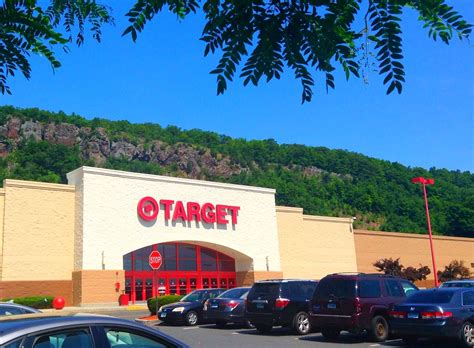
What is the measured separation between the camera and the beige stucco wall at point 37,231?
1319 inches

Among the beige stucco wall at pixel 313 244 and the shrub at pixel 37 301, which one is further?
the beige stucco wall at pixel 313 244

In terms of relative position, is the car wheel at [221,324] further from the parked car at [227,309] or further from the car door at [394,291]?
the car door at [394,291]

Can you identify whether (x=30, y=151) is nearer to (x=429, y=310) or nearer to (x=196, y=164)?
(x=196, y=164)

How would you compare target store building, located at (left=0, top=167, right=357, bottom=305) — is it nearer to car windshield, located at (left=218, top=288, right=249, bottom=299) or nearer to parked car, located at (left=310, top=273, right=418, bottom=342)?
car windshield, located at (left=218, top=288, right=249, bottom=299)

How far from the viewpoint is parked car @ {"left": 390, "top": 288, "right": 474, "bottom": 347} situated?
43.0ft

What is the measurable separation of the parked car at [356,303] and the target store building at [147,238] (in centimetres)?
1052

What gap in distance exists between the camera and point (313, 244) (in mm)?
48781

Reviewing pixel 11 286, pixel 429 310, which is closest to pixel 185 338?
pixel 429 310

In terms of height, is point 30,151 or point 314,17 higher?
point 30,151

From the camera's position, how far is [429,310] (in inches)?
527

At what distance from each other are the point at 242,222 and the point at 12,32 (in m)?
40.8

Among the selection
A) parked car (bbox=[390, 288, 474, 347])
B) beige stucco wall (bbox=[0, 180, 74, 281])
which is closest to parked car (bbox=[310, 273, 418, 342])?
parked car (bbox=[390, 288, 474, 347])

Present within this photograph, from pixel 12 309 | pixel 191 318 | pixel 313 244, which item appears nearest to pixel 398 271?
pixel 313 244

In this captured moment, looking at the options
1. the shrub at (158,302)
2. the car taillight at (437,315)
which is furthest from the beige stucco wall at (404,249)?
the car taillight at (437,315)
